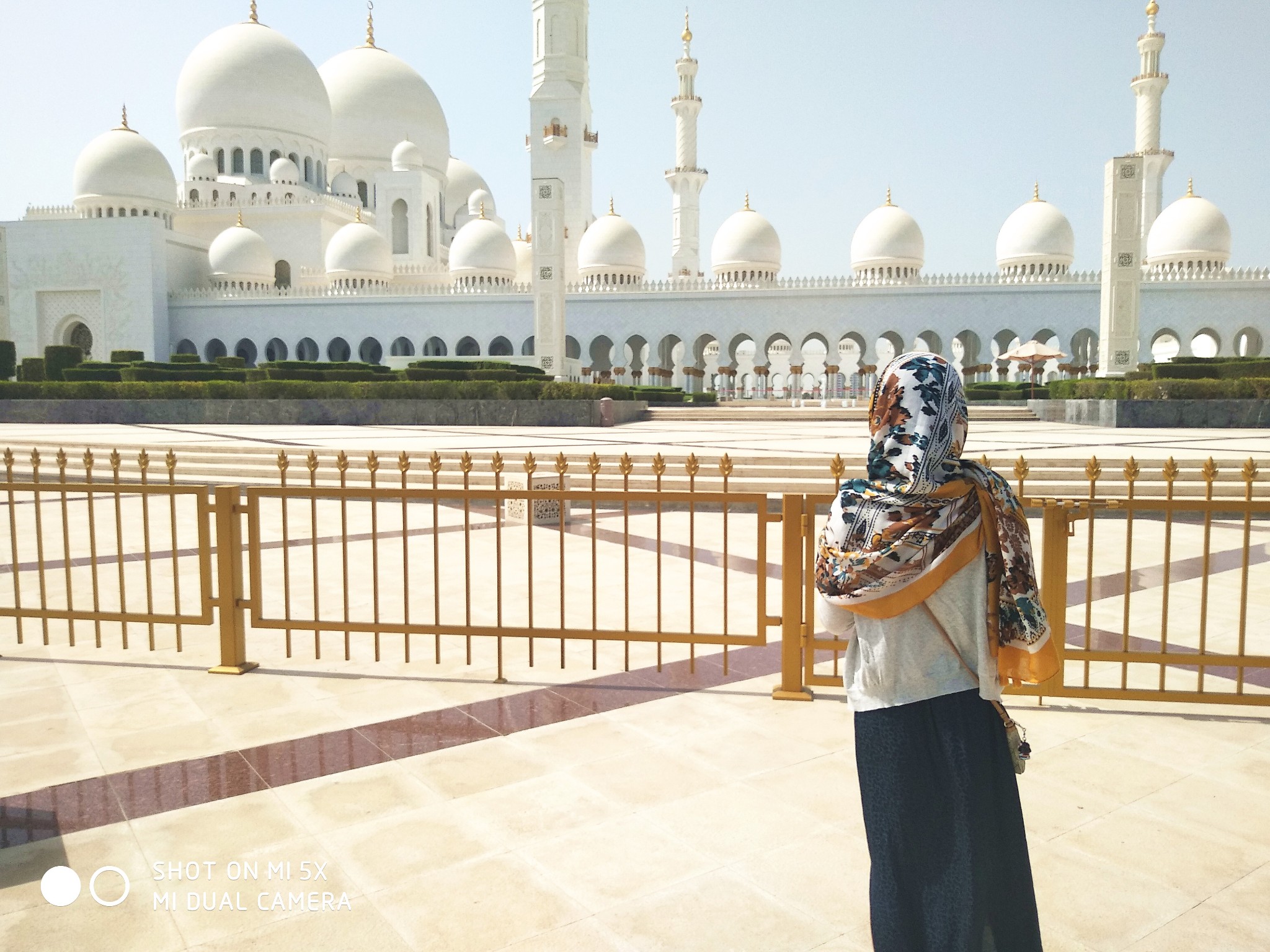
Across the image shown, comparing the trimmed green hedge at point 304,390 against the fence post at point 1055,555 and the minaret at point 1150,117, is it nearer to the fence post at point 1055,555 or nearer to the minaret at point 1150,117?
the fence post at point 1055,555

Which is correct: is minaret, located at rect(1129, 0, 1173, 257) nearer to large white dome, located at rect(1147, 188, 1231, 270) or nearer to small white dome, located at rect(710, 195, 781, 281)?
large white dome, located at rect(1147, 188, 1231, 270)

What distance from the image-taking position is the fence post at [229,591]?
13.3 feet

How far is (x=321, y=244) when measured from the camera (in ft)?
120

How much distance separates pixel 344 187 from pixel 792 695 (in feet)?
132

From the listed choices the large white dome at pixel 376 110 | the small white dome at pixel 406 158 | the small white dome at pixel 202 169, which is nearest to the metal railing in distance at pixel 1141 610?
the small white dome at pixel 406 158

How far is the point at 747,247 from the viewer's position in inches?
1315

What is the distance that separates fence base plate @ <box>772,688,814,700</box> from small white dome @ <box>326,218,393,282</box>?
33.5 metres

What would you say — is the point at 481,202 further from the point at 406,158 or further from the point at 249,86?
the point at 249,86

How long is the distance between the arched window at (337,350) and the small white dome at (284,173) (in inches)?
261

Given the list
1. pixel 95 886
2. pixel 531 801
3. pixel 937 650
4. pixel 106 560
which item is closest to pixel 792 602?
pixel 531 801

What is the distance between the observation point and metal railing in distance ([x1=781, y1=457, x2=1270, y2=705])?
3.45 m

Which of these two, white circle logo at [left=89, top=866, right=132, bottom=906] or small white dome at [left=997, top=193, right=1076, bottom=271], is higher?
small white dome at [left=997, top=193, right=1076, bottom=271]

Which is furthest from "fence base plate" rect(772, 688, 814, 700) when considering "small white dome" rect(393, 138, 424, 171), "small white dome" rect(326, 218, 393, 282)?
"small white dome" rect(393, 138, 424, 171)

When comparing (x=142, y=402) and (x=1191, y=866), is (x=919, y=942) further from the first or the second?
(x=142, y=402)
